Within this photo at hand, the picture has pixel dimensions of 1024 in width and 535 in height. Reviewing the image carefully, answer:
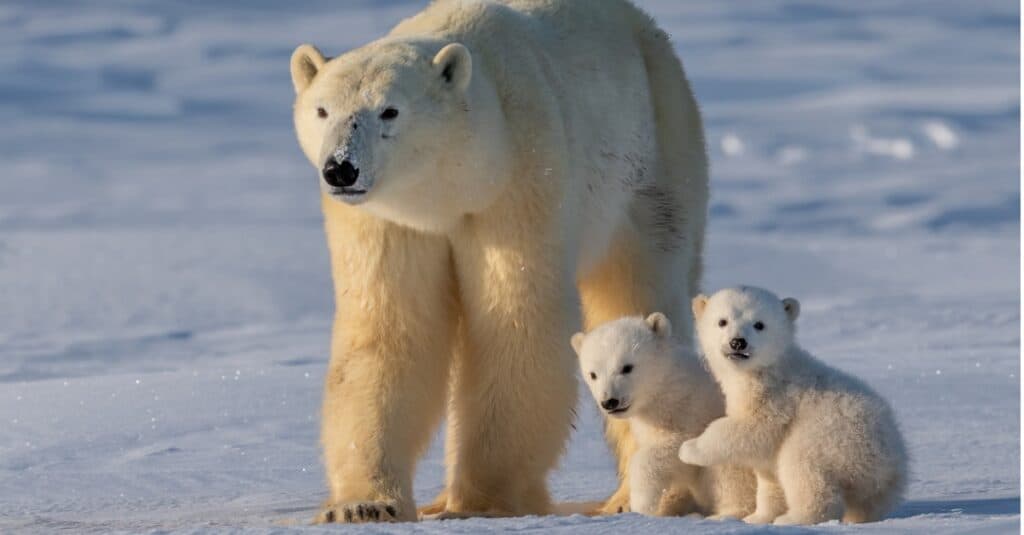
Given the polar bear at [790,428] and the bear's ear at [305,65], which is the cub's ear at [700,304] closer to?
the polar bear at [790,428]

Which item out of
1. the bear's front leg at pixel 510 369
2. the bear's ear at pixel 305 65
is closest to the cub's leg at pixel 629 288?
the bear's front leg at pixel 510 369

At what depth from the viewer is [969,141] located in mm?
25469

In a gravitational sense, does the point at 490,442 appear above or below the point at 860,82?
below

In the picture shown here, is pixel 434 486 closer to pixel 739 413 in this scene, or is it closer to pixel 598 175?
pixel 598 175

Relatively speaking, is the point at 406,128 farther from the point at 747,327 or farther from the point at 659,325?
the point at 747,327

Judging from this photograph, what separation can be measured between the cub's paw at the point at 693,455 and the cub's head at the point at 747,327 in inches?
9.4

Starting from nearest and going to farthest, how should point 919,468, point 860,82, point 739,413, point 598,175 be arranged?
point 739,413, point 598,175, point 919,468, point 860,82

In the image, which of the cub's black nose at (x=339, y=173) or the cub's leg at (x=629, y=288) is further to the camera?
the cub's leg at (x=629, y=288)

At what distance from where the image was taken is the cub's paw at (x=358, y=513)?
4.68m

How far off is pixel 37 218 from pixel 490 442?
1489 centimetres

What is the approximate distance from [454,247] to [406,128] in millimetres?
492

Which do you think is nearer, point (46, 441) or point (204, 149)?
point (46, 441)

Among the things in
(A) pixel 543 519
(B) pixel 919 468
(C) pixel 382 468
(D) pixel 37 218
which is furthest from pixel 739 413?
(D) pixel 37 218

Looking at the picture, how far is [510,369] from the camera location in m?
4.96
